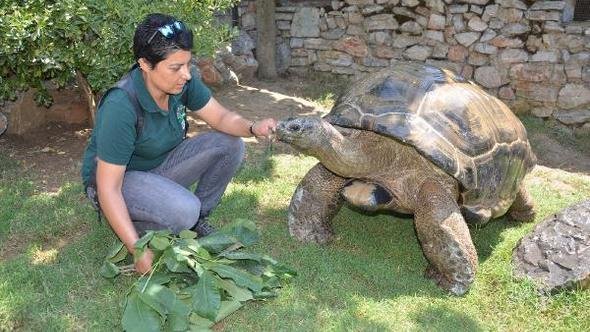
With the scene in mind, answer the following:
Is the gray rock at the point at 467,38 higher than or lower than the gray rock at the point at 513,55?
higher

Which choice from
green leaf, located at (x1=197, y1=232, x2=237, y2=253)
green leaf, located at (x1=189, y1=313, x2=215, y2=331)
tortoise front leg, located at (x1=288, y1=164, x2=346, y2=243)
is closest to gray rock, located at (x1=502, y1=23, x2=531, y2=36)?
tortoise front leg, located at (x1=288, y1=164, x2=346, y2=243)

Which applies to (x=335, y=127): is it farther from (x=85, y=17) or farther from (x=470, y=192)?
(x=85, y=17)

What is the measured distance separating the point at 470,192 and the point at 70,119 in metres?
4.35

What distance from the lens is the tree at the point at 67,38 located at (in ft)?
15.3

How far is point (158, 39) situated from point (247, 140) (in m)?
3.30

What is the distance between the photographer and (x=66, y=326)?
3.01 m

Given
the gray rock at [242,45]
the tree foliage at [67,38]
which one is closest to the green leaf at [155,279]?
the tree foliage at [67,38]

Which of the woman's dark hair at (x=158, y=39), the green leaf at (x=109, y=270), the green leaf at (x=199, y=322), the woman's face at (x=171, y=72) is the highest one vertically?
the woman's dark hair at (x=158, y=39)

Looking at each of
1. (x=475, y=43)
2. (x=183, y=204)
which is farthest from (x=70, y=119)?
(x=475, y=43)

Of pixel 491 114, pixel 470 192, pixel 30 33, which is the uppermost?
pixel 30 33

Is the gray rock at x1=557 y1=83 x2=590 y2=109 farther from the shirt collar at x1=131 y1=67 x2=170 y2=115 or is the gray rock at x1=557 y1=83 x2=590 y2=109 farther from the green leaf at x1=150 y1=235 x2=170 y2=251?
the green leaf at x1=150 y1=235 x2=170 y2=251

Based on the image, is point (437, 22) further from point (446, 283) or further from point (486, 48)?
point (446, 283)

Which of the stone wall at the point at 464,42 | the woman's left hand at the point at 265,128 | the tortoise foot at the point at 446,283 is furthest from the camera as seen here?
the stone wall at the point at 464,42

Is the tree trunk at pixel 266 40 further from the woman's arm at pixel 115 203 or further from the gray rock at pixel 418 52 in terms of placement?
the woman's arm at pixel 115 203
